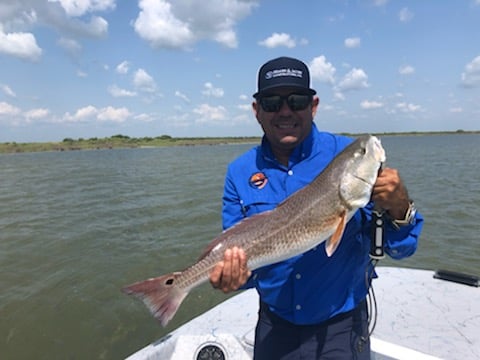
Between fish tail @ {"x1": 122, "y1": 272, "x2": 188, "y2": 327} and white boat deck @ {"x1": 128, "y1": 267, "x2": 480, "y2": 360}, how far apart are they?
1621mm

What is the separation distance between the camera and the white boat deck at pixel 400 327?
4.40 m

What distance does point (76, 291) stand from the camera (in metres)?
10.3

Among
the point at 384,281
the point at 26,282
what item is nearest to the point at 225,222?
the point at 384,281

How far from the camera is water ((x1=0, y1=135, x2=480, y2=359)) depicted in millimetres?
8320

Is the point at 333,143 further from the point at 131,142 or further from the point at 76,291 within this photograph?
the point at 131,142

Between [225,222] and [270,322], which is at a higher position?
[225,222]

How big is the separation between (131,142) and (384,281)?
156579 mm

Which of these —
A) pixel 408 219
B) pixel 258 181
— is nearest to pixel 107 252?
pixel 258 181

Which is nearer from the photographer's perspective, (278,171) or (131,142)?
(278,171)

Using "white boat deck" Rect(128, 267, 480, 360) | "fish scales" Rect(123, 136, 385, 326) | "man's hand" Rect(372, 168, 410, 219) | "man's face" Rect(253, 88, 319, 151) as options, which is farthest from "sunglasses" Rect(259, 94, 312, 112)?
"white boat deck" Rect(128, 267, 480, 360)

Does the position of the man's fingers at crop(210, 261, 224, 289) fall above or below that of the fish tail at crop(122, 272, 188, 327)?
above

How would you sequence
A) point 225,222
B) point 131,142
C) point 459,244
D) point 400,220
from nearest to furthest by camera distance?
point 400,220 < point 225,222 < point 459,244 < point 131,142

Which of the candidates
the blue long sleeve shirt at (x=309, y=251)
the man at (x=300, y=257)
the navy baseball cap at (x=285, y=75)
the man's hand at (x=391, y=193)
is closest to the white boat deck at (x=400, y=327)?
the man at (x=300, y=257)

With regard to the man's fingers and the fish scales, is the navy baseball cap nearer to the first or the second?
the fish scales
